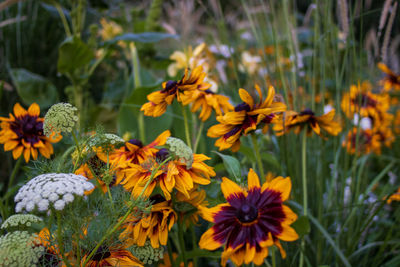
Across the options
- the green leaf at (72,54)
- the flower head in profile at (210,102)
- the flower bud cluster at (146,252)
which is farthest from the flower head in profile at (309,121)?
the green leaf at (72,54)

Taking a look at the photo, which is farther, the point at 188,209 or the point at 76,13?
the point at 76,13

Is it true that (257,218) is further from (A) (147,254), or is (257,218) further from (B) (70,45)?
(B) (70,45)

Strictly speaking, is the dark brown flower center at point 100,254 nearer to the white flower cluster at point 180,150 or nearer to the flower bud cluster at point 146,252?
the flower bud cluster at point 146,252

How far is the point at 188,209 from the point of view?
56 centimetres

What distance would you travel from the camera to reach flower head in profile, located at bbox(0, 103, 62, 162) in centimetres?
72

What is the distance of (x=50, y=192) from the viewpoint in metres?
0.43

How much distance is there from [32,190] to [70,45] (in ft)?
2.44

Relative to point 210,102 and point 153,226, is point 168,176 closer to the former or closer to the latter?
point 153,226

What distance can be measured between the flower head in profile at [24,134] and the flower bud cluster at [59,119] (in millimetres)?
226

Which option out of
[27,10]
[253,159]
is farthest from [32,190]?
[27,10]

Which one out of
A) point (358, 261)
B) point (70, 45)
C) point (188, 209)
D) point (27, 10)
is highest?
point (27, 10)

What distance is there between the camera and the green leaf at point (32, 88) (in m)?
1.22

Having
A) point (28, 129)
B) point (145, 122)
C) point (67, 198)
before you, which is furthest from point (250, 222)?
point (145, 122)

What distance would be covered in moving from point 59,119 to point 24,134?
0.94ft
